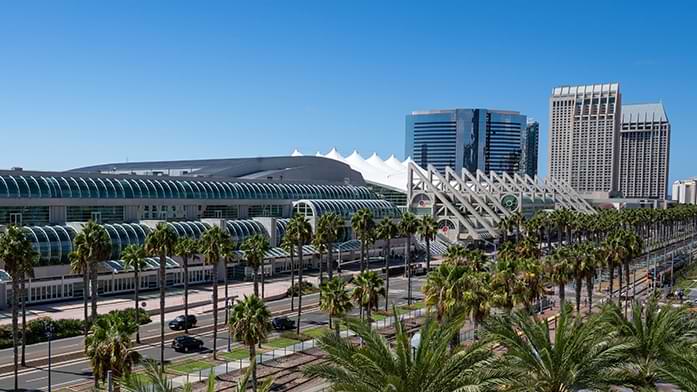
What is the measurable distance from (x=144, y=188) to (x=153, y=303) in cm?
2526

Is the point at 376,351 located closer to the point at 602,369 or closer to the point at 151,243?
the point at 602,369

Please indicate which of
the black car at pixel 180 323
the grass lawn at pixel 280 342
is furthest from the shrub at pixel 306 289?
the grass lawn at pixel 280 342

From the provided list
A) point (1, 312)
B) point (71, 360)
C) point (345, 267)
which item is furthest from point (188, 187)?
point (71, 360)

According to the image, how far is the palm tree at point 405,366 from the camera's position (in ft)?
59.0

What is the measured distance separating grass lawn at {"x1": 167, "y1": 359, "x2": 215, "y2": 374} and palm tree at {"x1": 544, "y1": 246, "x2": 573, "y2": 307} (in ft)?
96.3

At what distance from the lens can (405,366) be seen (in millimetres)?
18375

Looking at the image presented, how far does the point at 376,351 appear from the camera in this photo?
18.6m

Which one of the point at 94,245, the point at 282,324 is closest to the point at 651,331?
the point at 94,245

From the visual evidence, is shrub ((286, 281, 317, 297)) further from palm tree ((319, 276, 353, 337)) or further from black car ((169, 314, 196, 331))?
palm tree ((319, 276, 353, 337))

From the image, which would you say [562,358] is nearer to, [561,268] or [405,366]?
[405,366]

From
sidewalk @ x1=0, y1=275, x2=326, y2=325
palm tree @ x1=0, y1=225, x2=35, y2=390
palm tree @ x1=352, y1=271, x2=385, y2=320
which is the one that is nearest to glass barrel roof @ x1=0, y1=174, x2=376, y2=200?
sidewalk @ x1=0, y1=275, x2=326, y2=325

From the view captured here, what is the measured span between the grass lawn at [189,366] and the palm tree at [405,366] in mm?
27921

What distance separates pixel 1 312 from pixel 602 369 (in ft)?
183

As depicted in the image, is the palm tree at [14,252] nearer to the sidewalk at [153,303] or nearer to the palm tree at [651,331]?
the sidewalk at [153,303]
